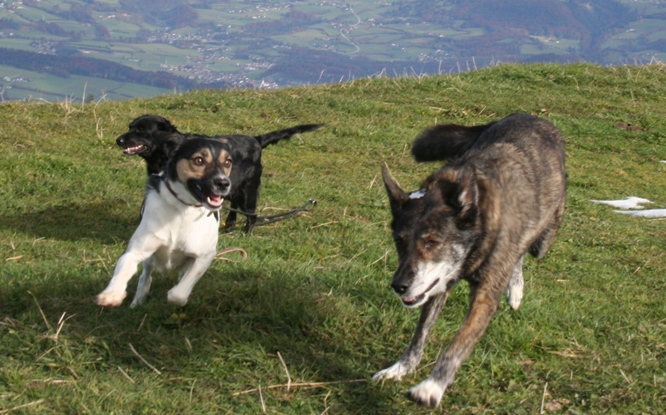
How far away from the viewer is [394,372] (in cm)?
531

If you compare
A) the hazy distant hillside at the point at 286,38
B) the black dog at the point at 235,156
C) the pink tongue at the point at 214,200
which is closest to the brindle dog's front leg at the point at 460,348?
the pink tongue at the point at 214,200

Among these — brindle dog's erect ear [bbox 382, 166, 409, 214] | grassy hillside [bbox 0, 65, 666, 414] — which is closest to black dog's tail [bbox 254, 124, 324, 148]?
grassy hillside [bbox 0, 65, 666, 414]

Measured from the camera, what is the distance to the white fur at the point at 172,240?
18.9ft

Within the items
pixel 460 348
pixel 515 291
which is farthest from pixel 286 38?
pixel 460 348

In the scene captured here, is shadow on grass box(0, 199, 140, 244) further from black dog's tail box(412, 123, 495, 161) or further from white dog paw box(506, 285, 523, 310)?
white dog paw box(506, 285, 523, 310)

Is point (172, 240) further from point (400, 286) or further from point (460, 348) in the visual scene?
point (460, 348)

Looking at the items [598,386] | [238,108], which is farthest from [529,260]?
[238,108]

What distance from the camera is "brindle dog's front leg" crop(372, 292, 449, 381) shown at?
532 cm

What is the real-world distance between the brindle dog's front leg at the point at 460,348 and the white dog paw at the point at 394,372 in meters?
0.51

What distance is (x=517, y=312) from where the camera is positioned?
618 centimetres

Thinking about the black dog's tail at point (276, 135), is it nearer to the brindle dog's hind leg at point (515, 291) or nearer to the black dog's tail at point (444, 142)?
the black dog's tail at point (444, 142)

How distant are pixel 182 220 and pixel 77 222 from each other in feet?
12.2

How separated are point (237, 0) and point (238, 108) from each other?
617 ft

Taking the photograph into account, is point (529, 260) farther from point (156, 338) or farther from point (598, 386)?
point (156, 338)
